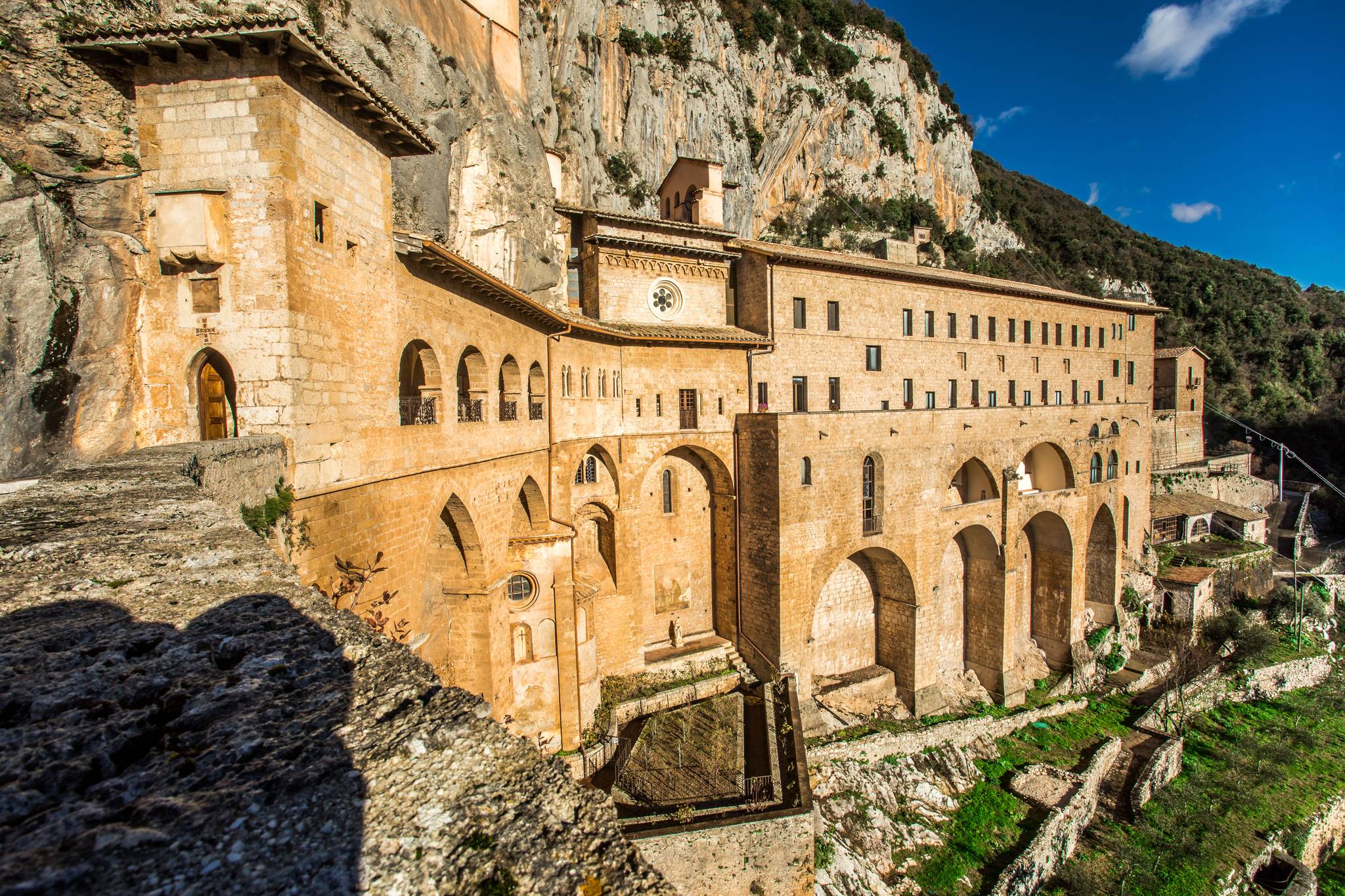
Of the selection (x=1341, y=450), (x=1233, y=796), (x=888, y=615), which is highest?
(x=1341, y=450)

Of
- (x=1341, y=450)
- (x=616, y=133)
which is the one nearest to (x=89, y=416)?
(x=616, y=133)

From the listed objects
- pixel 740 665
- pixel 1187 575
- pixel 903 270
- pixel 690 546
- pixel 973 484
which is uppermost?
pixel 903 270

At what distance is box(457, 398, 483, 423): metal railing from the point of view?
10297 millimetres

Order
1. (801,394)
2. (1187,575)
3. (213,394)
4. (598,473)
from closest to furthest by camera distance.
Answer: (213,394) < (598,473) < (801,394) < (1187,575)

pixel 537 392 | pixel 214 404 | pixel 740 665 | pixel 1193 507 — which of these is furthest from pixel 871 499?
pixel 1193 507

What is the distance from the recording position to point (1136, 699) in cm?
2289

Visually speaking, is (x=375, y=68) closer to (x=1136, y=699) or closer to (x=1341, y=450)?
(x=1136, y=699)

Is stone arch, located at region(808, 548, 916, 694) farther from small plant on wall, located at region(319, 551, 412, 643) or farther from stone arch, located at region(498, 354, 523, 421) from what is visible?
small plant on wall, located at region(319, 551, 412, 643)

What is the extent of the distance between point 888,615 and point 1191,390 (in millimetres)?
37886

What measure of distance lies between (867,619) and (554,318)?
1478cm

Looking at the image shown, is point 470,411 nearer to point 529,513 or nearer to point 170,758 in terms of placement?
point 529,513

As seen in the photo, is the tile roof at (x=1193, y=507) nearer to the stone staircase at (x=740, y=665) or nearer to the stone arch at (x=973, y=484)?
the stone arch at (x=973, y=484)

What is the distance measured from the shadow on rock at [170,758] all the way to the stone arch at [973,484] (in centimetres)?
2074

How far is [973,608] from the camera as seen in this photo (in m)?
22.1
